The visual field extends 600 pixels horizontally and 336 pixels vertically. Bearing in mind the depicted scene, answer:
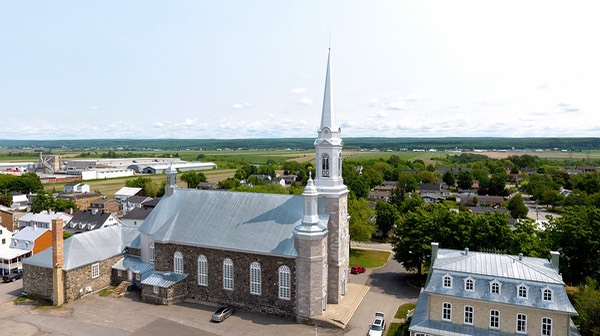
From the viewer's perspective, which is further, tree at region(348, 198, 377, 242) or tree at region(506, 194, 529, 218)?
tree at region(506, 194, 529, 218)

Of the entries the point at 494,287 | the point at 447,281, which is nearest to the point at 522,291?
the point at 494,287

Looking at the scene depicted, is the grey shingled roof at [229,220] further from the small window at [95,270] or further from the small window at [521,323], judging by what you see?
the small window at [521,323]

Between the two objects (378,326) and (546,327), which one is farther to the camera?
(378,326)

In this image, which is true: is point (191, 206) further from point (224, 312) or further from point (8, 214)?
point (8, 214)

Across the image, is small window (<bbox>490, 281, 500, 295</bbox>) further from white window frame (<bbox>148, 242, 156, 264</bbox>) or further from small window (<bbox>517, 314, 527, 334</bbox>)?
white window frame (<bbox>148, 242, 156, 264</bbox>)

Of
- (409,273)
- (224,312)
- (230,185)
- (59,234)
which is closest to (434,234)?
(409,273)

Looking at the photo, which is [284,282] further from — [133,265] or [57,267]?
[57,267]

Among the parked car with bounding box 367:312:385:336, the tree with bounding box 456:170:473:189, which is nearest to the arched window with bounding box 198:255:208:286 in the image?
the parked car with bounding box 367:312:385:336

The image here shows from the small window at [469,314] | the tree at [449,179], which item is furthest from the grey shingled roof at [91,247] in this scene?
the tree at [449,179]
